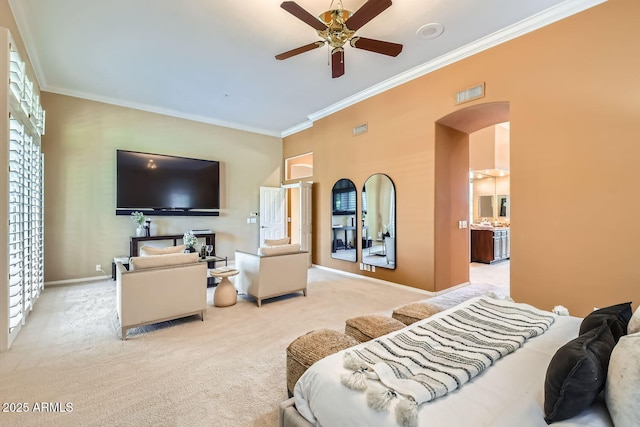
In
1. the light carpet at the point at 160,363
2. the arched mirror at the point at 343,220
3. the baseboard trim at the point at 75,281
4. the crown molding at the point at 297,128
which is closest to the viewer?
the light carpet at the point at 160,363

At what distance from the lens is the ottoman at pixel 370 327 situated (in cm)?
205

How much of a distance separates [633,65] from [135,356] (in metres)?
5.45

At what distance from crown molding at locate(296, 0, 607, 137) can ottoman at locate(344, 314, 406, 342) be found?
3.76 meters

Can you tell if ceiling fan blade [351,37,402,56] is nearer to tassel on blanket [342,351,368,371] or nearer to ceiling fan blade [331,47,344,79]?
ceiling fan blade [331,47,344,79]

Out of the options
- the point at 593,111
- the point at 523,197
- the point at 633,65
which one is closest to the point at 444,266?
the point at 523,197

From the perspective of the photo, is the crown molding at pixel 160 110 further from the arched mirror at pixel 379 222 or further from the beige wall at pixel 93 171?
the arched mirror at pixel 379 222

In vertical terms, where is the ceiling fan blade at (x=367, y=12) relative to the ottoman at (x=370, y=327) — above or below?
above

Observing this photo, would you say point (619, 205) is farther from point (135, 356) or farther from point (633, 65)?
point (135, 356)

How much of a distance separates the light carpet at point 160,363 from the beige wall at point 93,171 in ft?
4.35

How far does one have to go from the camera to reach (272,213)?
288 inches

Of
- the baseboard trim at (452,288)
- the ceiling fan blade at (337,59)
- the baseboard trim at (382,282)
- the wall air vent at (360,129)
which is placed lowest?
the baseboard trim at (452,288)

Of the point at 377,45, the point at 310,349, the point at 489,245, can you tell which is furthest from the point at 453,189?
the point at 310,349

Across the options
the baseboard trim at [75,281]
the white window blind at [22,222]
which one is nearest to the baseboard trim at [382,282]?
the baseboard trim at [75,281]

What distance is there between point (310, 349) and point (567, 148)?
349cm
